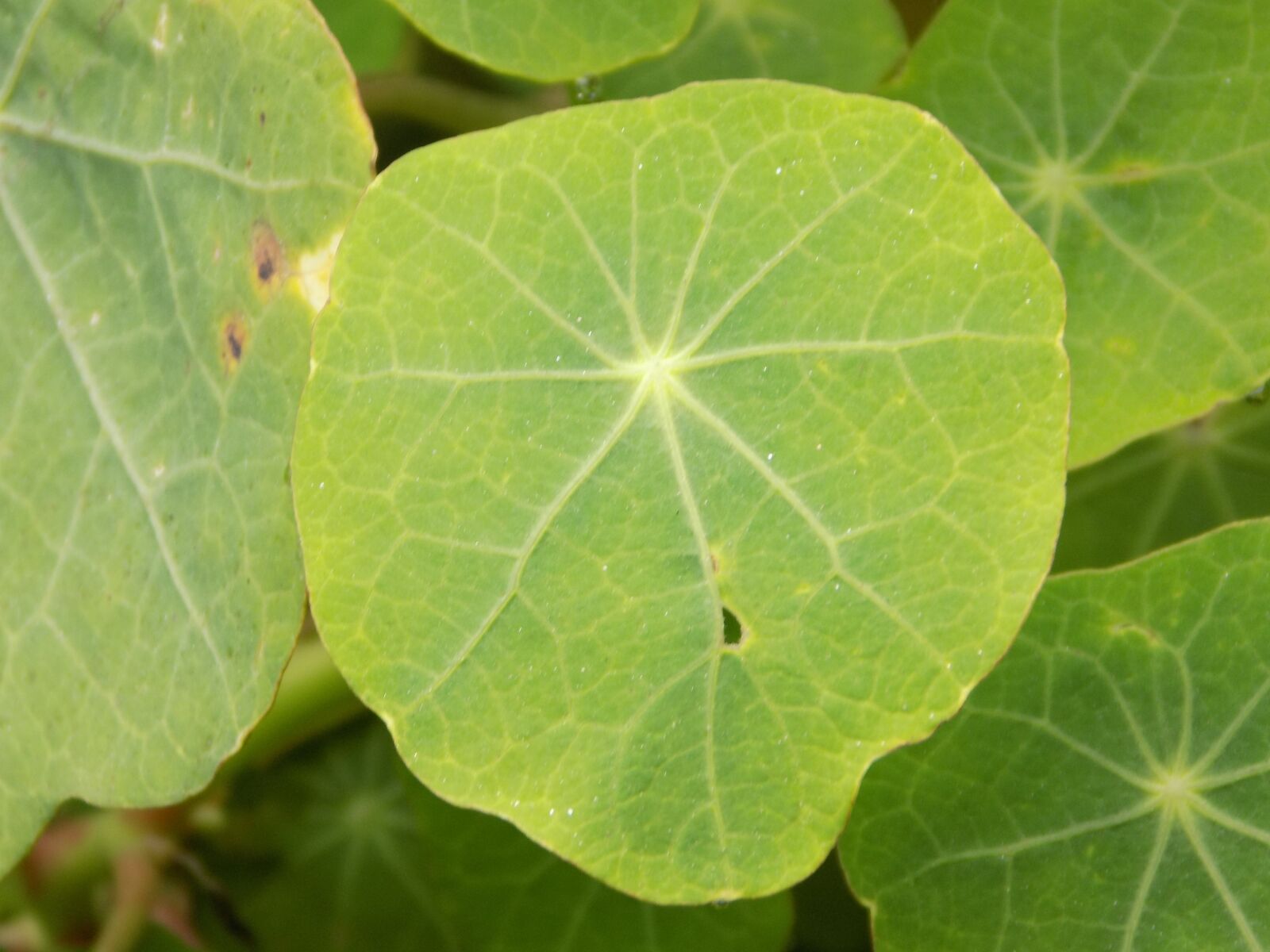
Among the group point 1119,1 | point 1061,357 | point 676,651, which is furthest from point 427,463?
point 1119,1

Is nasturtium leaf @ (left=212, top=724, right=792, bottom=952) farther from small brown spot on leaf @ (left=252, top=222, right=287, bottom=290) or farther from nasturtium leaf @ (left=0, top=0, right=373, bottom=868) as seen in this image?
small brown spot on leaf @ (left=252, top=222, right=287, bottom=290)

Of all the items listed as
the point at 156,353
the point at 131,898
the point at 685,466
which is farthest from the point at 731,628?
the point at 131,898

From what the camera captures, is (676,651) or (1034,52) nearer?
(676,651)

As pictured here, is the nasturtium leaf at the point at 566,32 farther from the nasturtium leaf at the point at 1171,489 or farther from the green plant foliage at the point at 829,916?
the green plant foliage at the point at 829,916

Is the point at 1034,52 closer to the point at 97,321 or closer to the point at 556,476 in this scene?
the point at 556,476

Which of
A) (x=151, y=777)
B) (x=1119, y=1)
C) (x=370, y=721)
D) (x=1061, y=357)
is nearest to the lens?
(x=1061, y=357)

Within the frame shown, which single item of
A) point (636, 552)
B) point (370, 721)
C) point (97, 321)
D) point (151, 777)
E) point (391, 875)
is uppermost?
point (97, 321)

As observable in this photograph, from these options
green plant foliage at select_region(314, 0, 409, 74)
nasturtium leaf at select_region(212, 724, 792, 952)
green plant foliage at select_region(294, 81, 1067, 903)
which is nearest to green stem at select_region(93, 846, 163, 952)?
nasturtium leaf at select_region(212, 724, 792, 952)
